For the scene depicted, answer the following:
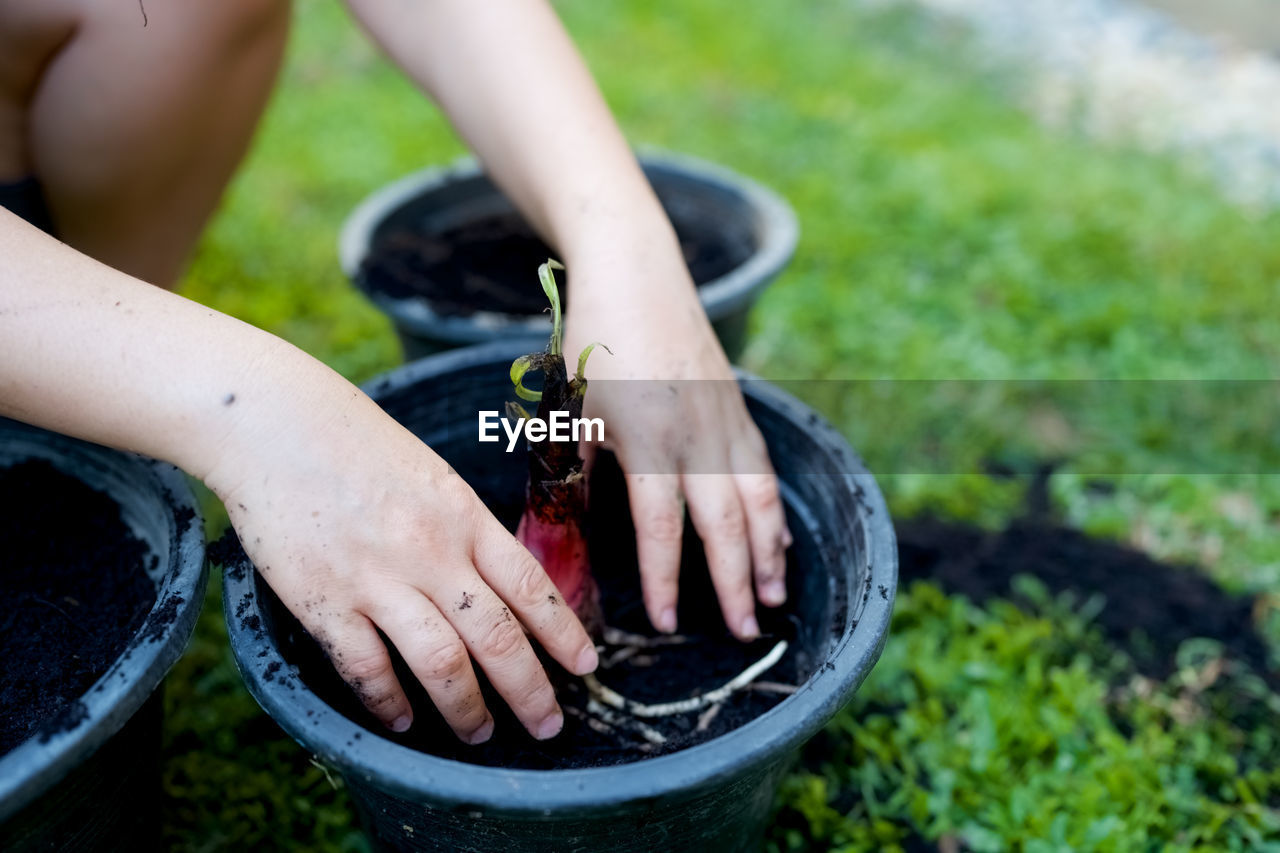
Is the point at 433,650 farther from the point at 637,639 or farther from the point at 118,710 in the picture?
the point at 637,639

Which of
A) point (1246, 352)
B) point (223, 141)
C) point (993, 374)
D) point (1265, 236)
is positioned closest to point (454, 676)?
point (223, 141)

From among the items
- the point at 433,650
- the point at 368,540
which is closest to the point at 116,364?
the point at 368,540

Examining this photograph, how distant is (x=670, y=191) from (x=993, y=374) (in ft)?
3.14

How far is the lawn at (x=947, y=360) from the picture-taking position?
1619 millimetres

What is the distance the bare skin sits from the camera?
1025 millimetres

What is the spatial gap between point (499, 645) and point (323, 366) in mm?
359

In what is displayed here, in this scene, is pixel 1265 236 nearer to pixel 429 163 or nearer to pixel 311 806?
pixel 429 163

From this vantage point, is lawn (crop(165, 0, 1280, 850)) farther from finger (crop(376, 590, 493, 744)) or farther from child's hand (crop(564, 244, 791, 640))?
finger (crop(376, 590, 493, 744))

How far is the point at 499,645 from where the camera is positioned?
1.08 meters

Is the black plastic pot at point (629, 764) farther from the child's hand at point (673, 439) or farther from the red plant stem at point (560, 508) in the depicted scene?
the red plant stem at point (560, 508)

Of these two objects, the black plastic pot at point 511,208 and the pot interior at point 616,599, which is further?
the black plastic pot at point 511,208

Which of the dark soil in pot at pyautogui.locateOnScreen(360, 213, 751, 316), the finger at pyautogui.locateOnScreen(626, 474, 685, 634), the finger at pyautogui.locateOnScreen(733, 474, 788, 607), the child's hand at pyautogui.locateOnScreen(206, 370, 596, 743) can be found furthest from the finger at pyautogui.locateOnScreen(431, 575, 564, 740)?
the dark soil in pot at pyautogui.locateOnScreen(360, 213, 751, 316)

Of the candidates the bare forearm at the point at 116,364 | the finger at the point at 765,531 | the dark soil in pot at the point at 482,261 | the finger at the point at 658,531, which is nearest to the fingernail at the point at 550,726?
the finger at the point at 658,531

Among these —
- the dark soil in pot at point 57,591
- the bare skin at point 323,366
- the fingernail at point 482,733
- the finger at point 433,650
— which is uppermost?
the bare skin at point 323,366
